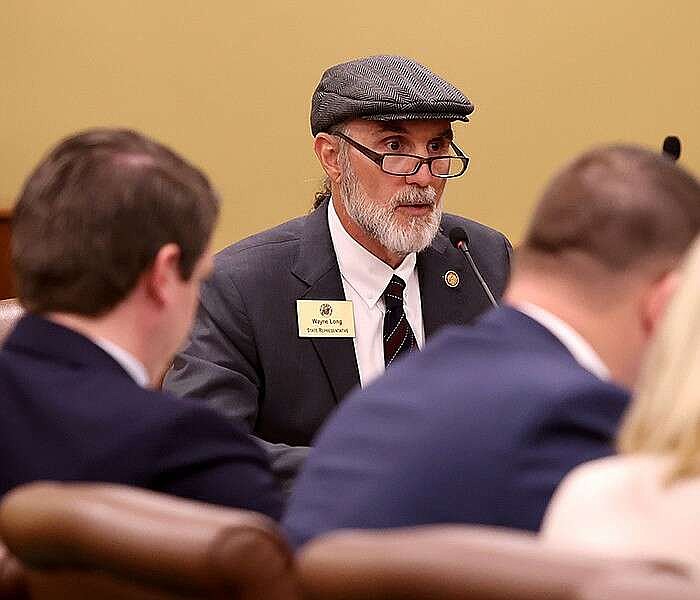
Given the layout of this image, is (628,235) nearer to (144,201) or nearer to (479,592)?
(144,201)

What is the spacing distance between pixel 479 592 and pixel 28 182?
41.2 inches

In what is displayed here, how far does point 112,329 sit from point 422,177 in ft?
5.07

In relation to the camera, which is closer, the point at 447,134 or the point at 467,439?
the point at 467,439

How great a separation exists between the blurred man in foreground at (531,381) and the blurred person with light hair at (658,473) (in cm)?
20

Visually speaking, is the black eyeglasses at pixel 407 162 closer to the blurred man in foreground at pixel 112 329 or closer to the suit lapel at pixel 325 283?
the suit lapel at pixel 325 283

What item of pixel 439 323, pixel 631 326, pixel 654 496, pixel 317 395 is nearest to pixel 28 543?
pixel 654 496

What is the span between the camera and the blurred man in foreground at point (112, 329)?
5.78 ft

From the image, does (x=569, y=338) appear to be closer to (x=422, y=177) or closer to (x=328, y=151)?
(x=422, y=177)

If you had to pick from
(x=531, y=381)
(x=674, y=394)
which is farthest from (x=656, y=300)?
(x=674, y=394)

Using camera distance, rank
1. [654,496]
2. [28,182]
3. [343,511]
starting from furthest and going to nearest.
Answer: [28,182] → [343,511] → [654,496]

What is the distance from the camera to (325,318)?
10.3 feet

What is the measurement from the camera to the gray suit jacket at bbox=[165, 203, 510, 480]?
2998mm

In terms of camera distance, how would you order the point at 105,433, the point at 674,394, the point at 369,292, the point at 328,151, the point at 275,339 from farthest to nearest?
the point at 328,151 → the point at 369,292 → the point at 275,339 → the point at 105,433 → the point at 674,394

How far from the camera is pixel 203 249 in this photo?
1979 millimetres
